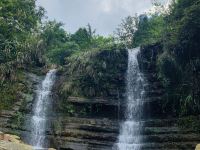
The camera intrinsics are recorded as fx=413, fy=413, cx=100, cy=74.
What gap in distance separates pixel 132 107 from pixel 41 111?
20.0 ft

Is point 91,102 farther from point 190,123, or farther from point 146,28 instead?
point 146,28

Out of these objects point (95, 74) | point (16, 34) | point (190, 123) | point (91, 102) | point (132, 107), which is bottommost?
point (190, 123)

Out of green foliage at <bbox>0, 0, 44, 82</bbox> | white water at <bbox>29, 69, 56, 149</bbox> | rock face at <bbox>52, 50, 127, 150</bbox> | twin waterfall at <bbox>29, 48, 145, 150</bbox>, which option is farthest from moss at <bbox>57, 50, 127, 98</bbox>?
green foliage at <bbox>0, 0, 44, 82</bbox>

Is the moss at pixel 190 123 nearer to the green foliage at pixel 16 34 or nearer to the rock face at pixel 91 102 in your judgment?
the rock face at pixel 91 102

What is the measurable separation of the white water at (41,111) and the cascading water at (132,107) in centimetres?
489

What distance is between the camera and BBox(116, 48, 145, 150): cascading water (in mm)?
24531

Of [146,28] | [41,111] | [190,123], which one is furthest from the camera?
[146,28]

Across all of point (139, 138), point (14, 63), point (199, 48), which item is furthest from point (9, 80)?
Result: point (199, 48)

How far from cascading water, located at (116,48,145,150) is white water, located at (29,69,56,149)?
4890 millimetres

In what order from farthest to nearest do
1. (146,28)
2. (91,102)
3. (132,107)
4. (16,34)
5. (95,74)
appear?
(146,28)
(16,34)
(95,74)
(91,102)
(132,107)

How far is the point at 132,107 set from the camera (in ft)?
87.7

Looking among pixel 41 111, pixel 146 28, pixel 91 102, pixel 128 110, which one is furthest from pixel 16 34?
pixel 146 28

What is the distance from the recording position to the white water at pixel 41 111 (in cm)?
2542

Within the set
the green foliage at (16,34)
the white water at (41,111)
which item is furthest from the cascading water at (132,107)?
the green foliage at (16,34)
